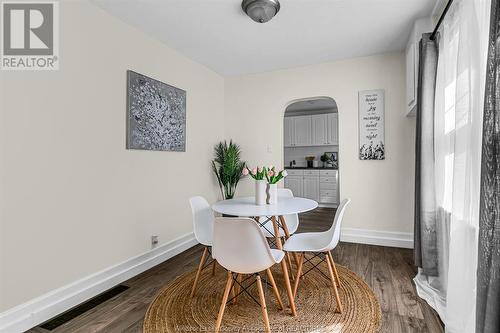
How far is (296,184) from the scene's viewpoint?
21.9 feet

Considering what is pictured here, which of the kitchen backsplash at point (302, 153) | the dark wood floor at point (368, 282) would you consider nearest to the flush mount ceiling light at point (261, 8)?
the dark wood floor at point (368, 282)

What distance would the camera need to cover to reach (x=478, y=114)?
1.37 metres

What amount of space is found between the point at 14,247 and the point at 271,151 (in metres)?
3.25

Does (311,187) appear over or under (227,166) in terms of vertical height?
under

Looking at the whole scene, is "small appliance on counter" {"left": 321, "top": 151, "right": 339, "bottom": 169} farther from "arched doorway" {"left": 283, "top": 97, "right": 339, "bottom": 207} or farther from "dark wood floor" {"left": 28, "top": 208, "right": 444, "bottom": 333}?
"dark wood floor" {"left": 28, "top": 208, "right": 444, "bottom": 333}

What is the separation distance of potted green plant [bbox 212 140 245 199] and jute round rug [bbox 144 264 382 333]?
6.19 ft

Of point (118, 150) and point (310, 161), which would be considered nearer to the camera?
point (118, 150)

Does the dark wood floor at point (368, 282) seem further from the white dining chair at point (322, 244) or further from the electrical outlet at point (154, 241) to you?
the white dining chair at point (322, 244)

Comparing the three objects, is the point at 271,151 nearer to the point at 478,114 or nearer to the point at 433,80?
the point at 433,80

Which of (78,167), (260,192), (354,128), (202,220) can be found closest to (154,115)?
(78,167)

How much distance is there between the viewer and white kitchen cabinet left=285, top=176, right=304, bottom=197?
6.62m

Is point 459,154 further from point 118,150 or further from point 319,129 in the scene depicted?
point 319,129

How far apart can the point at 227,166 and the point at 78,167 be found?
7.14 ft

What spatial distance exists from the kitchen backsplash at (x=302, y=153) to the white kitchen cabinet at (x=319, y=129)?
1.18ft
